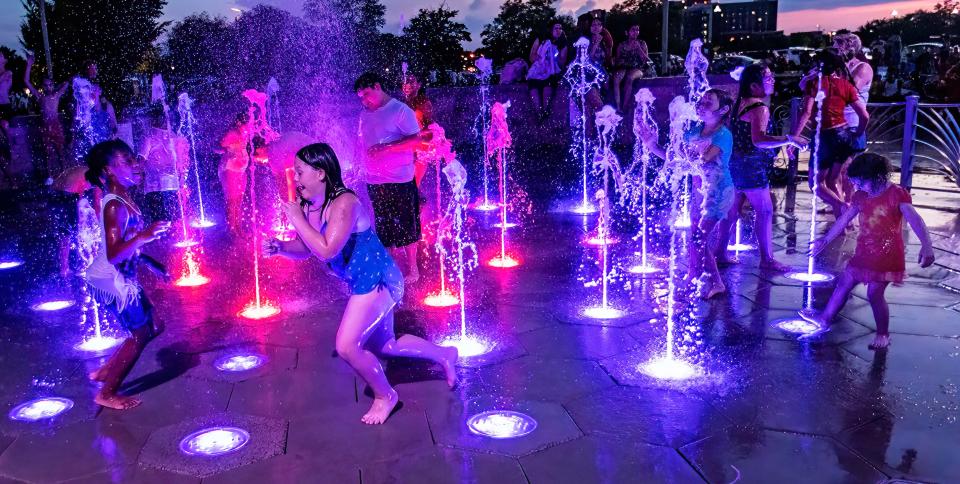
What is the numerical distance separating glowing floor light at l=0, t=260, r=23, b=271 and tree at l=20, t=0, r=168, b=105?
29.0m

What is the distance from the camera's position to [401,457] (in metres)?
3.18

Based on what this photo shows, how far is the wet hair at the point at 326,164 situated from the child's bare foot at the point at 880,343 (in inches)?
131

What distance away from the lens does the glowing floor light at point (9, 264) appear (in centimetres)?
727

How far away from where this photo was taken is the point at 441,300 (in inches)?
221

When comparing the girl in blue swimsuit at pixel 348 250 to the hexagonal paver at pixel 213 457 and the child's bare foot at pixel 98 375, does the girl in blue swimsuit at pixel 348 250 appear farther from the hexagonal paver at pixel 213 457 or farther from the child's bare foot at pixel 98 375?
the child's bare foot at pixel 98 375

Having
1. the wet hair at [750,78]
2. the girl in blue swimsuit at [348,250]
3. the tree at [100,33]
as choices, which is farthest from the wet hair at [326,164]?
the tree at [100,33]

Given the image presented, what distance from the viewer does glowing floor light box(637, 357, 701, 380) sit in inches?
157

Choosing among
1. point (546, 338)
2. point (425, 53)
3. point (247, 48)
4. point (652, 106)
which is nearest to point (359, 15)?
point (247, 48)

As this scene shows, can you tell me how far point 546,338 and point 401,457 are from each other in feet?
5.75

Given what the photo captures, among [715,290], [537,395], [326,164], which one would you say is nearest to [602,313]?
[715,290]

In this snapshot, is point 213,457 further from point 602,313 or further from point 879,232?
point 879,232

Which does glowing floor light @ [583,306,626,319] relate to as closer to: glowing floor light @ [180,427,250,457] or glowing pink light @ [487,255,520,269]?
glowing pink light @ [487,255,520,269]

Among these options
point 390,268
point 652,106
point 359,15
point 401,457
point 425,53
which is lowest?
point 401,457

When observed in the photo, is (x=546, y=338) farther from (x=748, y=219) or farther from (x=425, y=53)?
(x=425, y=53)
